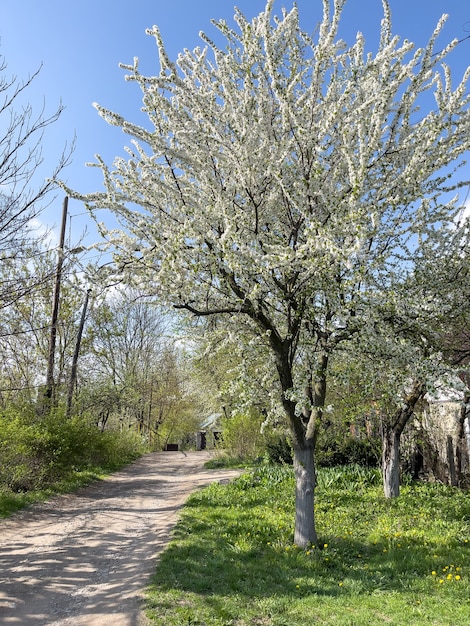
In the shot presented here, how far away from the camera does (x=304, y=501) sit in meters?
6.20

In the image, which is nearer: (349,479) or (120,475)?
(349,479)

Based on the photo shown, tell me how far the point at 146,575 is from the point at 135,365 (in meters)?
23.0

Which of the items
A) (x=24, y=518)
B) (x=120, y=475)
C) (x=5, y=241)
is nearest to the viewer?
(x=5, y=241)

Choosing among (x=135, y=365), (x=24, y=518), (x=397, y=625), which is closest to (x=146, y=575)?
(x=397, y=625)

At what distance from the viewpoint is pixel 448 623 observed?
403 centimetres

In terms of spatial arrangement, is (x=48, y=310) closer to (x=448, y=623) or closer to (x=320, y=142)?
(x=320, y=142)

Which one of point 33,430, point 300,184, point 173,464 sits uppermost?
point 300,184

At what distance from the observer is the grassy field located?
4324 millimetres

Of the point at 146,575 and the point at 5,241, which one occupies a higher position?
the point at 5,241

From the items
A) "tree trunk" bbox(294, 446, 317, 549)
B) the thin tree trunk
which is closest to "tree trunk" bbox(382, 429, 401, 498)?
the thin tree trunk

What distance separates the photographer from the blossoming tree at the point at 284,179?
529 centimetres

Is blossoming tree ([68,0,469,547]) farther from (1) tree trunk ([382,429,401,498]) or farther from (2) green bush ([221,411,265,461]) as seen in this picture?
(2) green bush ([221,411,265,461])

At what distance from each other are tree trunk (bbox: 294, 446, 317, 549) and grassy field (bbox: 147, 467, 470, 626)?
22 cm

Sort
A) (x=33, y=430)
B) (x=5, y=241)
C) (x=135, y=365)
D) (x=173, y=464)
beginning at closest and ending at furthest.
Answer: (x=5, y=241), (x=33, y=430), (x=173, y=464), (x=135, y=365)
